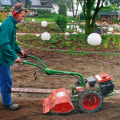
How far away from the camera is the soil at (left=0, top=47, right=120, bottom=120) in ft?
11.1

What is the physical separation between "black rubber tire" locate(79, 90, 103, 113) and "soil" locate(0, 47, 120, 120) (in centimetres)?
9

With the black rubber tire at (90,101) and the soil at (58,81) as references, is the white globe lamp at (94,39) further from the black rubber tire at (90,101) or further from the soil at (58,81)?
the black rubber tire at (90,101)

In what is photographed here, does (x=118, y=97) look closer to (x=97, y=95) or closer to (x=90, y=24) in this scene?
(x=97, y=95)

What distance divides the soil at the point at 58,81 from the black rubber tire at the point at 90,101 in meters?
0.09

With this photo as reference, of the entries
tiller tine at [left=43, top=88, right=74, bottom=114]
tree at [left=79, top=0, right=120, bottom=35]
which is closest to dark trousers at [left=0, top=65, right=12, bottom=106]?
tiller tine at [left=43, top=88, right=74, bottom=114]

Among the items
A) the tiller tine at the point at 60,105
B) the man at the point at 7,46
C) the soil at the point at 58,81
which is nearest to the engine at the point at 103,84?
the soil at the point at 58,81

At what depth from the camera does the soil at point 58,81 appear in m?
3.40

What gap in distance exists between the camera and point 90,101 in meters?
3.50

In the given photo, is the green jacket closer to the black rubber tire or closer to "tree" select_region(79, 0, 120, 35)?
the black rubber tire

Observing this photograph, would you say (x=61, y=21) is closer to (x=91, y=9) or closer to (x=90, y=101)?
(x=91, y=9)

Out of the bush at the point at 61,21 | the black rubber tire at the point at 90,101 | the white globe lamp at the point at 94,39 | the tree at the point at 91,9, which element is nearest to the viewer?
the black rubber tire at the point at 90,101

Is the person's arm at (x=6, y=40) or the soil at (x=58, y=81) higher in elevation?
the person's arm at (x=6, y=40)

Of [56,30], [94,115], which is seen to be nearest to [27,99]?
[94,115]

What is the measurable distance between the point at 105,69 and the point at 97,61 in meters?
0.97
